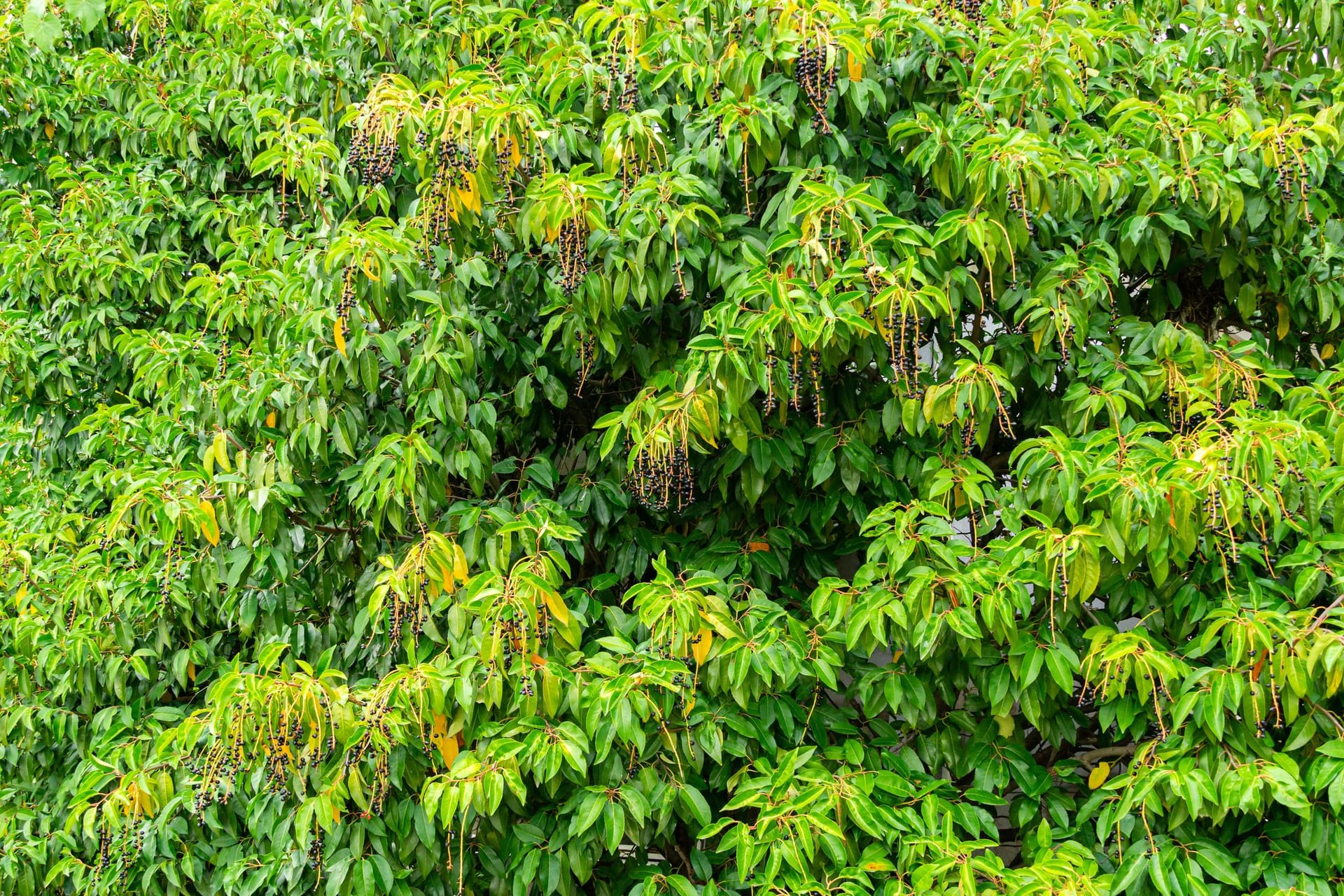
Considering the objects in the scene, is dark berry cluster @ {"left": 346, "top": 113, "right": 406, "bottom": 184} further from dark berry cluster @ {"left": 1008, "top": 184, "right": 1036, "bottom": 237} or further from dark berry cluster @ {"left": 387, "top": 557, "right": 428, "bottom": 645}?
dark berry cluster @ {"left": 1008, "top": 184, "right": 1036, "bottom": 237}

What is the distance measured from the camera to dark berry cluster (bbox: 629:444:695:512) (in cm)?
268

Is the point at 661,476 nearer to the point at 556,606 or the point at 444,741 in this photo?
the point at 556,606

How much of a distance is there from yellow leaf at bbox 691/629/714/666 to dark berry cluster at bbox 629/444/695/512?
326 millimetres

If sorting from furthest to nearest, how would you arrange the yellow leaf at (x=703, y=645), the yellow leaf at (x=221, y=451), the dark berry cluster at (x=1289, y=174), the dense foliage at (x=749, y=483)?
1. the yellow leaf at (x=221, y=451)
2. the dark berry cluster at (x=1289, y=174)
3. the yellow leaf at (x=703, y=645)
4. the dense foliage at (x=749, y=483)

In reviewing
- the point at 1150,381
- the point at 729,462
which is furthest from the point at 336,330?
the point at 1150,381

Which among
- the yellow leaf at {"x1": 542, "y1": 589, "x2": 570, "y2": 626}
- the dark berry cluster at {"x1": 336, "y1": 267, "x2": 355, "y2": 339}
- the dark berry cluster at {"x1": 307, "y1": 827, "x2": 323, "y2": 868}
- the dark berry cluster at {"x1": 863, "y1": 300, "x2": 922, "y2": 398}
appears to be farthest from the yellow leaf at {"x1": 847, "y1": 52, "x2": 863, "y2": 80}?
the dark berry cluster at {"x1": 307, "y1": 827, "x2": 323, "y2": 868}

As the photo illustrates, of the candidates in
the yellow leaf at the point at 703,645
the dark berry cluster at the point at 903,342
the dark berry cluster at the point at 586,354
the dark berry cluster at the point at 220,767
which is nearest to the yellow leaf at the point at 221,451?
the dark berry cluster at the point at 220,767

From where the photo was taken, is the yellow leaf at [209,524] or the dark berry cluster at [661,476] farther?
the yellow leaf at [209,524]

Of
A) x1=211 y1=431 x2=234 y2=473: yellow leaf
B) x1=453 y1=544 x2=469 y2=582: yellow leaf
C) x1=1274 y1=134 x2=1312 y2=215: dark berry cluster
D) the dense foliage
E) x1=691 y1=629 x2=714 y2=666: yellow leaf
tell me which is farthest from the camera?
x1=211 y1=431 x2=234 y2=473: yellow leaf

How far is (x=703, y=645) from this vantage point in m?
2.62

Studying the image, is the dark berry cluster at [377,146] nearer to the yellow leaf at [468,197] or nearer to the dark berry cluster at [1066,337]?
the yellow leaf at [468,197]

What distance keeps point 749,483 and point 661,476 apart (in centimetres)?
29

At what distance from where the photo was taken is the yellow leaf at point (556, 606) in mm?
2617

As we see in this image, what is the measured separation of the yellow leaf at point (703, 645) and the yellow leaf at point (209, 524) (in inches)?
48.5
